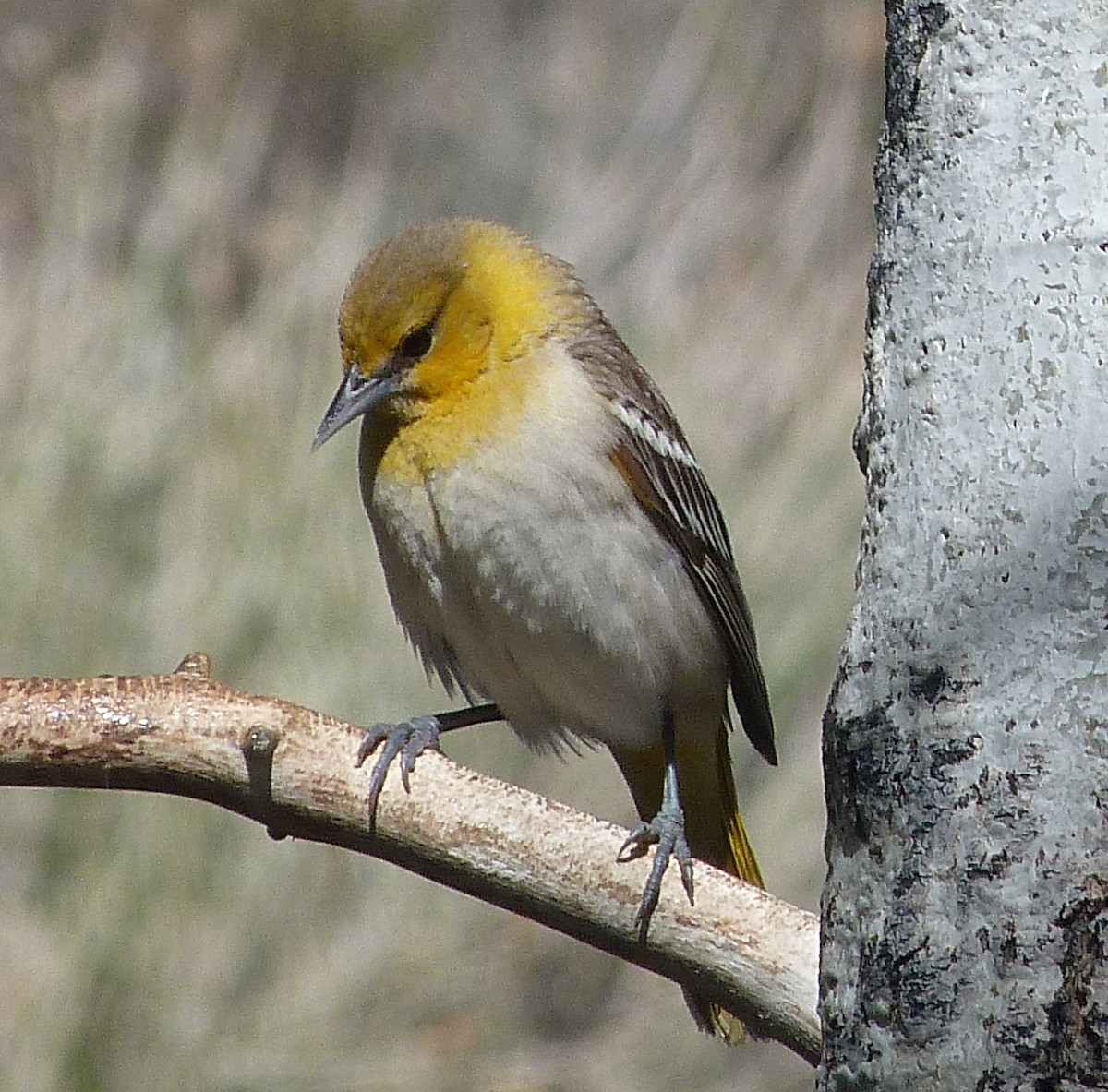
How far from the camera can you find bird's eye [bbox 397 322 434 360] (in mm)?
2955

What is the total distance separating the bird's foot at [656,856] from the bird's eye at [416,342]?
0.90m

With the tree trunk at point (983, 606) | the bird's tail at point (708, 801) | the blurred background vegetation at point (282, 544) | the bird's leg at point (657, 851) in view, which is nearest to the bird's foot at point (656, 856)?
the bird's leg at point (657, 851)

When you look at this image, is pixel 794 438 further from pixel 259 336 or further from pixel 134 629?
pixel 134 629

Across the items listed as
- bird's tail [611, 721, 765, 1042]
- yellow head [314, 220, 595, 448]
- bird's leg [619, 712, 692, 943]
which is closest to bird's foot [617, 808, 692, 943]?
bird's leg [619, 712, 692, 943]

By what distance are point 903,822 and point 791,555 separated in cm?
360

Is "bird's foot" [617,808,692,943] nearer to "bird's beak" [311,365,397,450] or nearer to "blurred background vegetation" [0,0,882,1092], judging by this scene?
"bird's beak" [311,365,397,450]

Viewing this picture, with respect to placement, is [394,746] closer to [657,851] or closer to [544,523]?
[657,851]

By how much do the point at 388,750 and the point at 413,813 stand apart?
0.52 feet

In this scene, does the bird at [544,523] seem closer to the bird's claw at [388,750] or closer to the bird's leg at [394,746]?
the bird's leg at [394,746]

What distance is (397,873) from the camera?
14.6 feet

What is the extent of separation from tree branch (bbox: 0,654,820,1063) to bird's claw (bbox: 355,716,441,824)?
0.04 ft

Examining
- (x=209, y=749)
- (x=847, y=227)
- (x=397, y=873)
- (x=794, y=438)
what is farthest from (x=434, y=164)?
(x=209, y=749)

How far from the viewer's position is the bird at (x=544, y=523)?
112 inches

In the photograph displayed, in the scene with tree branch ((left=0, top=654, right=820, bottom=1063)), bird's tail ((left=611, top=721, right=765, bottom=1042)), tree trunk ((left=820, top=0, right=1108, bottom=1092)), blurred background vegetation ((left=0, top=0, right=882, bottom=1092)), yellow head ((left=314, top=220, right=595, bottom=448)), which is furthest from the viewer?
blurred background vegetation ((left=0, top=0, right=882, bottom=1092))
